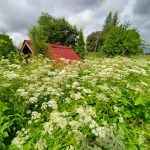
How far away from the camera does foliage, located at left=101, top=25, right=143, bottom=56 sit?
43.4 ft

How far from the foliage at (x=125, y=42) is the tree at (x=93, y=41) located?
3950 cm

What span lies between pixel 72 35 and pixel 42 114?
3406 cm

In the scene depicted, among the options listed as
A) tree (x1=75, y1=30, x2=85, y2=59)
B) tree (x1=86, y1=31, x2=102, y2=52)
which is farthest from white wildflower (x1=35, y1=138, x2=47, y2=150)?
tree (x1=86, y1=31, x2=102, y2=52)

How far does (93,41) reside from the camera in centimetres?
5525

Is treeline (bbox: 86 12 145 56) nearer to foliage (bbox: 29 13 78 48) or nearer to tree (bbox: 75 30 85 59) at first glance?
tree (bbox: 75 30 85 59)

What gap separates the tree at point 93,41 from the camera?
54.2m

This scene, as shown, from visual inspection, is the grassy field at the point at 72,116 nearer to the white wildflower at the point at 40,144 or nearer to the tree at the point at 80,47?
the white wildflower at the point at 40,144

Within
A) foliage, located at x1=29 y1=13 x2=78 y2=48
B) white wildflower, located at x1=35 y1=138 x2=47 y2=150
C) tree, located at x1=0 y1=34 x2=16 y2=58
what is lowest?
white wildflower, located at x1=35 y1=138 x2=47 y2=150

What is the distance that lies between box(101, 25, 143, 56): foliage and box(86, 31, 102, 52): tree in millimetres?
39499

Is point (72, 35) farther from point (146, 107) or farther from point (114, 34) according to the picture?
point (146, 107)

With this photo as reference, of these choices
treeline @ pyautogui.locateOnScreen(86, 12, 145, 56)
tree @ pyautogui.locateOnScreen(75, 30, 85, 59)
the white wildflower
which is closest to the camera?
the white wildflower

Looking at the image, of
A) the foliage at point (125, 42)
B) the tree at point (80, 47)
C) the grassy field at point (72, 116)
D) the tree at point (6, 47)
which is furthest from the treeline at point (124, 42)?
the grassy field at point (72, 116)

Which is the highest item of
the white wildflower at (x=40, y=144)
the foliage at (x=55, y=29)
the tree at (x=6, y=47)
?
the foliage at (x=55, y=29)

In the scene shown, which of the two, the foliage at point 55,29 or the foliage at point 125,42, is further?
the foliage at point 55,29
